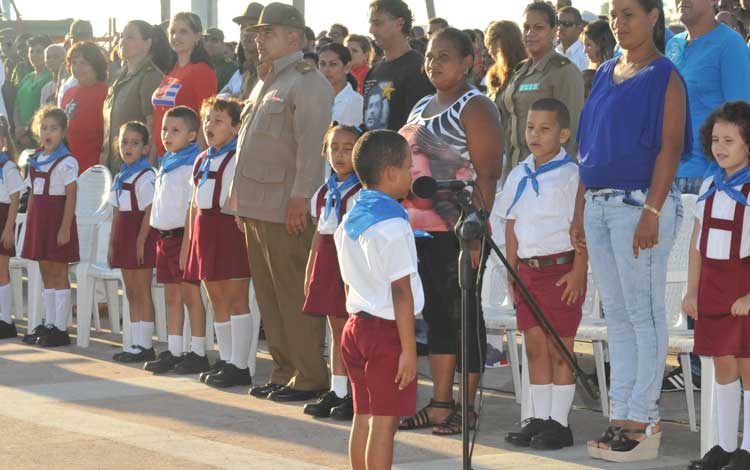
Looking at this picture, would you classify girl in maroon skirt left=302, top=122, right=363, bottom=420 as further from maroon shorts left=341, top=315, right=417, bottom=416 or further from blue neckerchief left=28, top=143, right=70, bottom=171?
blue neckerchief left=28, top=143, right=70, bottom=171

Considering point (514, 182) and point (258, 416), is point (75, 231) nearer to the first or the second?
point (258, 416)

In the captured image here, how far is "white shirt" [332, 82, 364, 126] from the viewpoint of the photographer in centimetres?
988

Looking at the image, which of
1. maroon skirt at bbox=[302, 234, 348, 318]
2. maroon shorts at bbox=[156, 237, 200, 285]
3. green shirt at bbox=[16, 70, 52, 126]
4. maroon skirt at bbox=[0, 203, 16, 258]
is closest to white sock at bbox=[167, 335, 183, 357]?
maroon shorts at bbox=[156, 237, 200, 285]

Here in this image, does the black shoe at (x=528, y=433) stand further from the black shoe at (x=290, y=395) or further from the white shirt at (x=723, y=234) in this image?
the black shoe at (x=290, y=395)

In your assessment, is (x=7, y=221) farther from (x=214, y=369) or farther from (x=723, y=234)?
(x=723, y=234)

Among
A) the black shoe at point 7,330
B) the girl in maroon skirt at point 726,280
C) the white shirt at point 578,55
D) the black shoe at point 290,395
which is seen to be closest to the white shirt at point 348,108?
the white shirt at point 578,55

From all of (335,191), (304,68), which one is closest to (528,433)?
(335,191)

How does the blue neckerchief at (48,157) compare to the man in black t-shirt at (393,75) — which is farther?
the blue neckerchief at (48,157)

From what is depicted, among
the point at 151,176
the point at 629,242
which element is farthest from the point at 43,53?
the point at 629,242

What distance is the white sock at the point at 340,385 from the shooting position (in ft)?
25.1

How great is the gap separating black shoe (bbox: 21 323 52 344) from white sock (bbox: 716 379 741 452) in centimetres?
596

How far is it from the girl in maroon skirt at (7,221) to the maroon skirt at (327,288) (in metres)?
4.35

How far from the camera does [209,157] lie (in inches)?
348

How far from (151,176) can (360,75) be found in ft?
10.1
